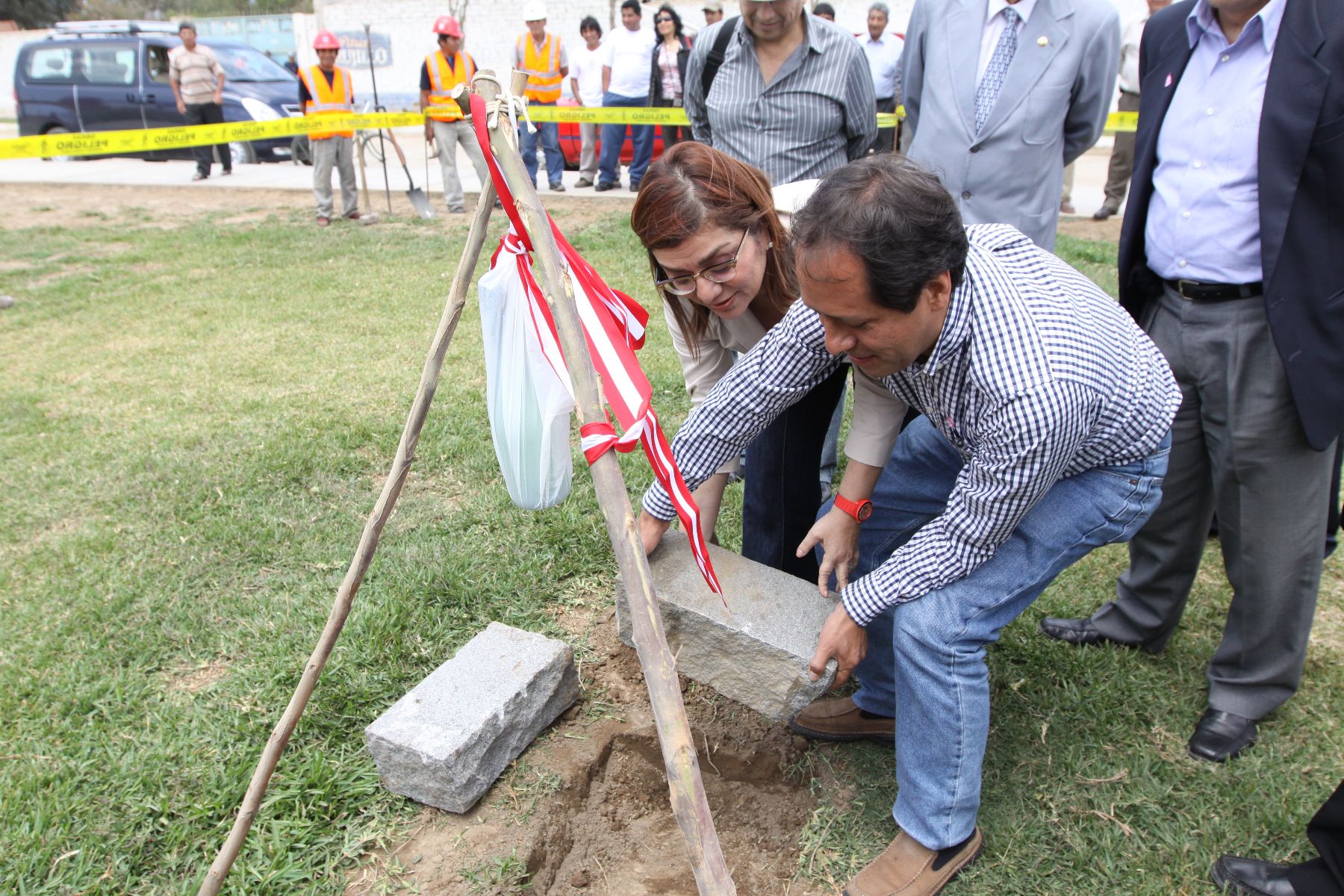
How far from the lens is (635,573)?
1.40 meters

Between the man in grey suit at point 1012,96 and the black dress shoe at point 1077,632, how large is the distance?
1286 millimetres

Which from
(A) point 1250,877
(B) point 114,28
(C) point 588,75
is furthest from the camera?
(B) point 114,28

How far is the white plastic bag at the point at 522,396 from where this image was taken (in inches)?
77.0

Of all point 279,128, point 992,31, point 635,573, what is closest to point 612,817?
point 635,573

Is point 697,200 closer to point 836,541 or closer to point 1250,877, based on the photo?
point 836,541

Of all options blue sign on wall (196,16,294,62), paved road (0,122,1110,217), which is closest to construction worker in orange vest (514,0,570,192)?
paved road (0,122,1110,217)

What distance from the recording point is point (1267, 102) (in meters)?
2.03

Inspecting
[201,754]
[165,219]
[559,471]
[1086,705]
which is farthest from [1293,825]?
[165,219]

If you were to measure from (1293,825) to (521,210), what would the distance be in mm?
2181

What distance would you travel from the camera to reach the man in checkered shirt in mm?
1623

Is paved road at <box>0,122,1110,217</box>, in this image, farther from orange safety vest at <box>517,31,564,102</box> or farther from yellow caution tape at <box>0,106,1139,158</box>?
orange safety vest at <box>517,31,564,102</box>

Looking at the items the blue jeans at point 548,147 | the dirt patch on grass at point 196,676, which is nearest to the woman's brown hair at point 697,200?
the dirt patch on grass at point 196,676

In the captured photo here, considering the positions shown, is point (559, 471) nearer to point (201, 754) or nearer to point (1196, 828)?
point (201, 754)

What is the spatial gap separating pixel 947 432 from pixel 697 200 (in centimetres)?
74
